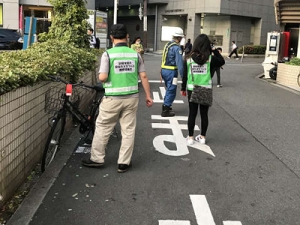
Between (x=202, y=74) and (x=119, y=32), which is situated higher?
(x=119, y=32)

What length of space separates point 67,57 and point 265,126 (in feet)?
13.2

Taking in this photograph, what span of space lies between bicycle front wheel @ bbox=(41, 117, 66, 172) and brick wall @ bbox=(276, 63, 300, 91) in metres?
10.0

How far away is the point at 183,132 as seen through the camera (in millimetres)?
6992

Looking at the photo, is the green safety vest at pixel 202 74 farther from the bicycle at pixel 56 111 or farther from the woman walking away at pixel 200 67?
the bicycle at pixel 56 111

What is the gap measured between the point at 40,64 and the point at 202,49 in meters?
2.35

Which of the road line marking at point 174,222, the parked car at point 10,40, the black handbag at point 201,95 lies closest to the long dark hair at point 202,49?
the black handbag at point 201,95

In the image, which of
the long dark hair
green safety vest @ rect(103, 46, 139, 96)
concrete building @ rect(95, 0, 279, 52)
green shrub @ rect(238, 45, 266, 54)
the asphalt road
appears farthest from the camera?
concrete building @ rect(95, 0, 279, 52)

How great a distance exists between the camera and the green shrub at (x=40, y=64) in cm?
402

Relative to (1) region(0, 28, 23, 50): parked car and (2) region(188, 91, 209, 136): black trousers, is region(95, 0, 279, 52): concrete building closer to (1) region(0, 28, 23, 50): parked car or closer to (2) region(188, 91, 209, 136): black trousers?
(1) region(0, 28, 23, 50): parked car

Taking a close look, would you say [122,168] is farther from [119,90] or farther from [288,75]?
[288,75]

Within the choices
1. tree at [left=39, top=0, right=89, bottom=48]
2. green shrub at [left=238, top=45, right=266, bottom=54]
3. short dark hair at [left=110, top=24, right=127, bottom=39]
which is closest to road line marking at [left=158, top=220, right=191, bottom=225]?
short dark hair at [left=110, top=24, right=127, bottom=39]

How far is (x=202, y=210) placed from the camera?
391 cm

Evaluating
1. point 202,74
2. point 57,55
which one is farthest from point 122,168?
point 57,55

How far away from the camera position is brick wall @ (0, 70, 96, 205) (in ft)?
12.6
